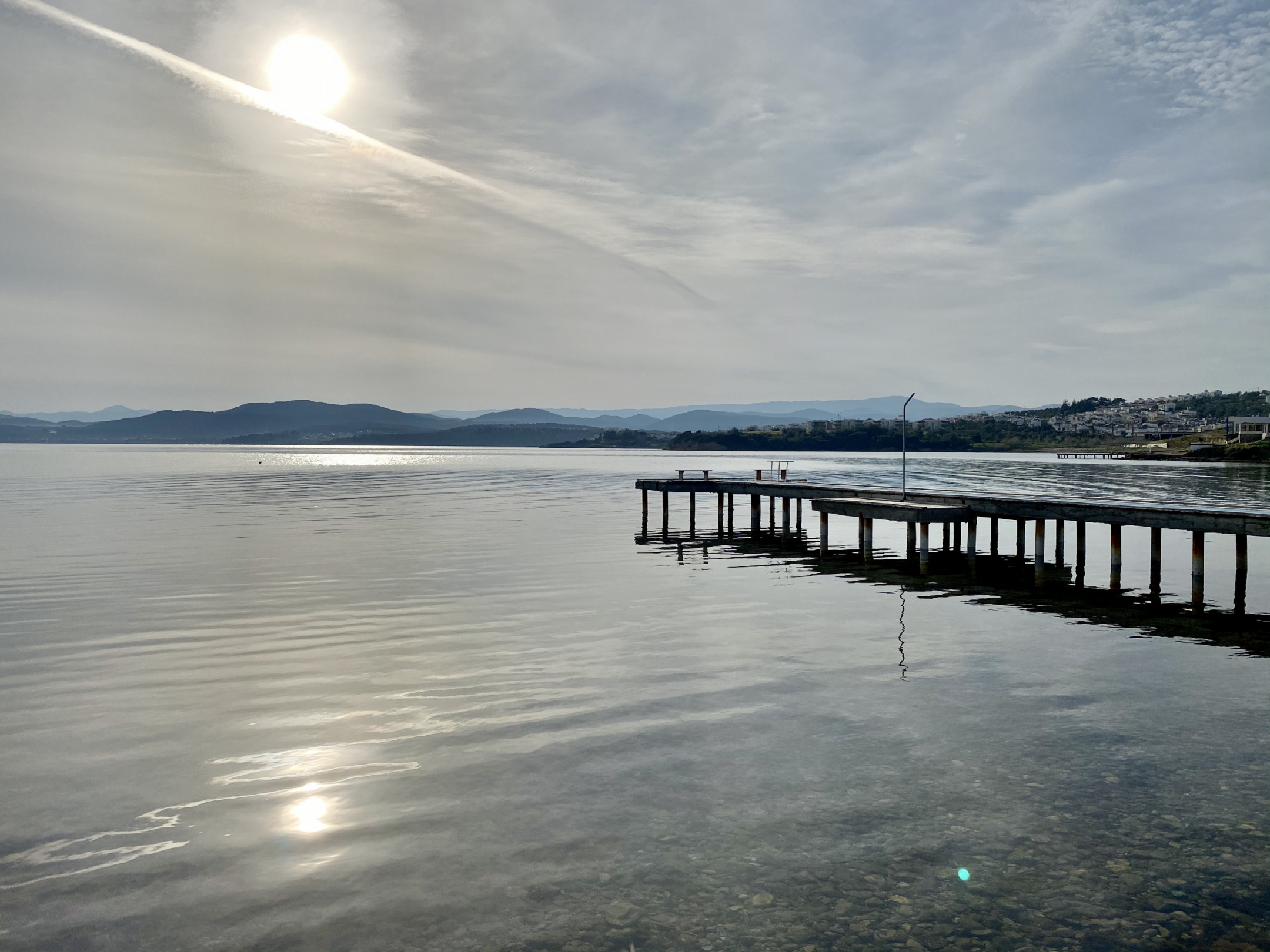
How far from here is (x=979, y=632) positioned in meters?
21.0

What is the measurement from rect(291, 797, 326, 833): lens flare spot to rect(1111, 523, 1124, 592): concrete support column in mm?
28019

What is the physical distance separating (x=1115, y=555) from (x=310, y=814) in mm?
28972

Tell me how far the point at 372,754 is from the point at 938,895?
7883mm

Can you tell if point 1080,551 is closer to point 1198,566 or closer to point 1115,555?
point 1115,555

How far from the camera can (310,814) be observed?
10172 millimetres

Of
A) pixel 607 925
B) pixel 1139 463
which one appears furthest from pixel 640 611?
pixel 1139 463

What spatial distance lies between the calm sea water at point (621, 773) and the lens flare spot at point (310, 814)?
10 centimetres

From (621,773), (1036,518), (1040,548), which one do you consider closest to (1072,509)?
(1036,518)

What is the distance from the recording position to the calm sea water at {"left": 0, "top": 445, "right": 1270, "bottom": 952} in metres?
7.98

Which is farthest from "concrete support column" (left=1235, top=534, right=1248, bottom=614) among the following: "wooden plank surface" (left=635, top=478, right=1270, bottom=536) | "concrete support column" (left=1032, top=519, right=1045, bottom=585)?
"concrete support column" (left=1032, top=519, right=1045, bottom=585)

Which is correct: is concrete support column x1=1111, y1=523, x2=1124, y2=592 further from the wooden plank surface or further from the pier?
the wooden plank surface

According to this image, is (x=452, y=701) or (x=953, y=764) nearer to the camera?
(x=953, y=764)

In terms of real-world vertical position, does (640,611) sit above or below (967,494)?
below

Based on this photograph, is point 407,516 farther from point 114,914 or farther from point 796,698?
point 114,914
